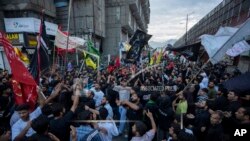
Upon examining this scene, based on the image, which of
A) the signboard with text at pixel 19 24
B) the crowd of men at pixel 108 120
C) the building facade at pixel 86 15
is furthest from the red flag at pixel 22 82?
the signboard with text at pixel 19 24

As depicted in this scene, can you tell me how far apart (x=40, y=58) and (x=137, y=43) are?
5.86 metres

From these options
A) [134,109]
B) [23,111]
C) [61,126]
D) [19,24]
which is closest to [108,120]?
[61,126]

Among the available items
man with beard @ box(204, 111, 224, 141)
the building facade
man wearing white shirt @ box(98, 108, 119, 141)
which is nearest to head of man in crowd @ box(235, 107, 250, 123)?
man with beard @ box(204, 111, 224, 141)

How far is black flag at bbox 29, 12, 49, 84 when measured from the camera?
5.84 m

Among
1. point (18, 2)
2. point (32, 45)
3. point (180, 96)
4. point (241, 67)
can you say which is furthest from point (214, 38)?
point (18, 2)

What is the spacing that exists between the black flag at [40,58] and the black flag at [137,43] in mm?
5168

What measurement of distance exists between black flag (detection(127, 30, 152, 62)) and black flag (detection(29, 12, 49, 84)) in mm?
5168

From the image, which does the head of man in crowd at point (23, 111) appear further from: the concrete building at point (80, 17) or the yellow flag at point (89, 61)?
the concrete building at point (80, 17)

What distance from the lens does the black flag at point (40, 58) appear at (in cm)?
584

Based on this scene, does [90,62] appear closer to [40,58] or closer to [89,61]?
[89,61]

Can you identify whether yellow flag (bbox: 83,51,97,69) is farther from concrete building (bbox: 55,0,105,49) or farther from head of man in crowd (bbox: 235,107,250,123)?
concrete building (bbox: 55,0,105,49)

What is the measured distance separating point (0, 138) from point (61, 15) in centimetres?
3192

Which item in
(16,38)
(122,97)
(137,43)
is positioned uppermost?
(16,38)

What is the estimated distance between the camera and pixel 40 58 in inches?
247
